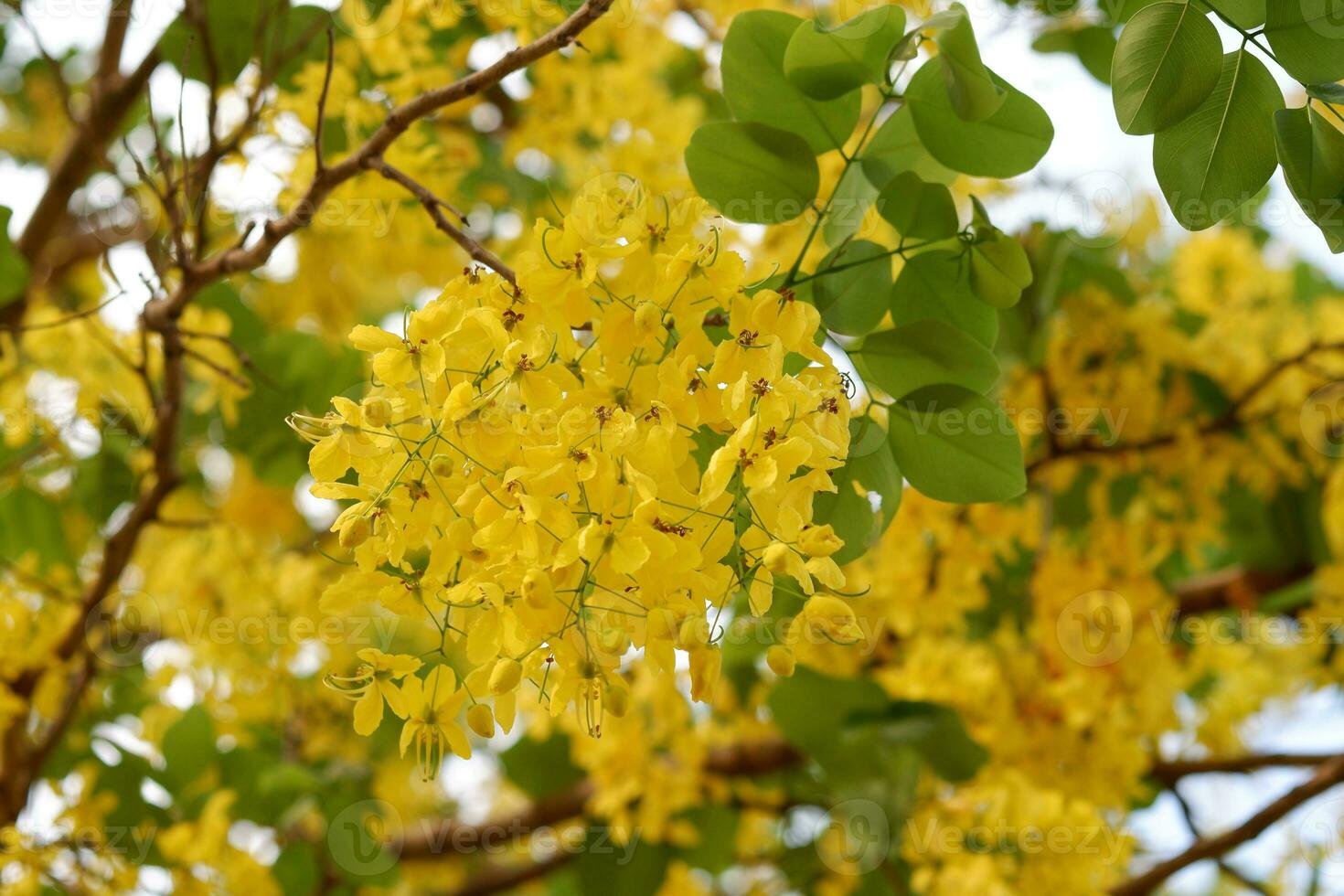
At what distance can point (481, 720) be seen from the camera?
0.77m

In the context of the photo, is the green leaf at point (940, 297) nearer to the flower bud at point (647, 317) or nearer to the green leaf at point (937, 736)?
the flower bud at point (647, 317)

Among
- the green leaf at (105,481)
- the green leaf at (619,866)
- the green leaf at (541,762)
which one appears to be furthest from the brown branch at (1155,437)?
the green leaf at (105,481)

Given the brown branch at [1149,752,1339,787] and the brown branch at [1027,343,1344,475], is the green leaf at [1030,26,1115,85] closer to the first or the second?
the brown branch at [1027,343,1344,475]

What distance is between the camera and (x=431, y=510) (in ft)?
2.47

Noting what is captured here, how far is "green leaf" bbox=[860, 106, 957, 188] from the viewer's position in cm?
98

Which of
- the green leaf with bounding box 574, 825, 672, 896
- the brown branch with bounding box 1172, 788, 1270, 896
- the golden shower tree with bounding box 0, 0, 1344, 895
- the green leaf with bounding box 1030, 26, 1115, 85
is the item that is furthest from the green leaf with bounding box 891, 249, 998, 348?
the green leaf with bounding box 574, 825, 672, 896

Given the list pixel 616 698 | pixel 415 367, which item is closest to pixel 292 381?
pixel 415 367

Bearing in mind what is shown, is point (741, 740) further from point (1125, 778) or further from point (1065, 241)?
point (1065, 241)

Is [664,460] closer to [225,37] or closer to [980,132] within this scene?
[980,132]

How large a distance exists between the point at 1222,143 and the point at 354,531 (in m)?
0.65

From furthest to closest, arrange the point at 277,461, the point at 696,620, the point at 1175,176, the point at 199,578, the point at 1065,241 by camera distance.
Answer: the point at 199,578 → the point at 277,461 → the point at 1065,241 → the point at 1175,176 → the point at 696,620

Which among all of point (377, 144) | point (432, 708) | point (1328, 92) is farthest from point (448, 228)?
point (1328, 92)

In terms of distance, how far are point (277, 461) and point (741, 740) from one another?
96 cm

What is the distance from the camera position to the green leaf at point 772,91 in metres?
0.92
